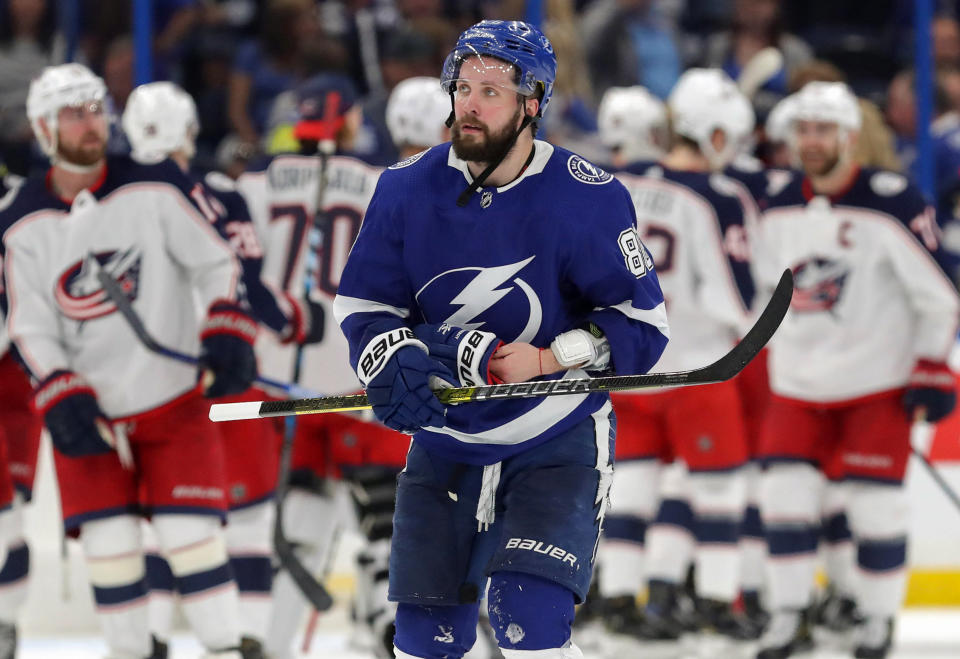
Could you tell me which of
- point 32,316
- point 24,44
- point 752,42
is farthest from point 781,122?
point 32,316

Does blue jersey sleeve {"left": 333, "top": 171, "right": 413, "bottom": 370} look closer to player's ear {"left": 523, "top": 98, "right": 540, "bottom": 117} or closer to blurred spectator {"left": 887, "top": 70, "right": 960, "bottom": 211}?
player's ear {"left": 523, "top": 98, "right": 540, "bottom": 117}

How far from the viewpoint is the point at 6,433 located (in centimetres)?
528

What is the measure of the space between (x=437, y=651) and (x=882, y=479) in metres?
2.53

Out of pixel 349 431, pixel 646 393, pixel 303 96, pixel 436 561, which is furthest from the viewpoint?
pixel 646 393

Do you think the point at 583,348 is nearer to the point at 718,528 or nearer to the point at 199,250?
the point at 199,250

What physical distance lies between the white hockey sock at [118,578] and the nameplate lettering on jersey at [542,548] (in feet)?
5.00

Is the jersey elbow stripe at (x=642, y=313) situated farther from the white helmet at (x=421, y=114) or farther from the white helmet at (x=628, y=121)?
the white helmet at (x=628, y=121)

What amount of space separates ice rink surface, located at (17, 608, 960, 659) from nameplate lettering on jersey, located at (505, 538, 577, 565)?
247 cm

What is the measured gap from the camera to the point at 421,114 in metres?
5.20

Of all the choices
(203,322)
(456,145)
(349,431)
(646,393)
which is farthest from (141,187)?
(646,393)

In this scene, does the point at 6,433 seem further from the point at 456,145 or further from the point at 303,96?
the point at 456,145

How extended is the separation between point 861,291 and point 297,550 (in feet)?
6.18

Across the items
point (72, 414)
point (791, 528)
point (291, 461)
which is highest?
point (72, 414)

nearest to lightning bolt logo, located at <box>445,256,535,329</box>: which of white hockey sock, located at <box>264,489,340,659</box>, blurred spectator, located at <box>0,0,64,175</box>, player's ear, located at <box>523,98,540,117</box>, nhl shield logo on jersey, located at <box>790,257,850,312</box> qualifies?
player's ear, located at <box>523,98,540,117</box>
